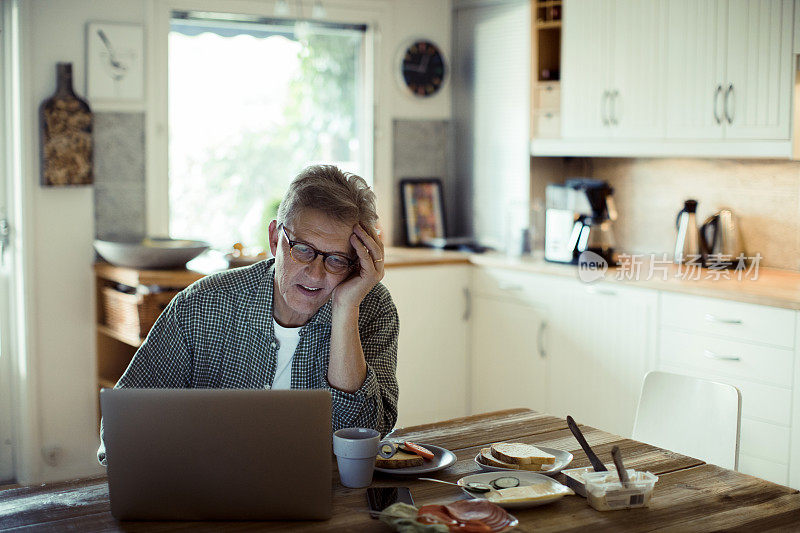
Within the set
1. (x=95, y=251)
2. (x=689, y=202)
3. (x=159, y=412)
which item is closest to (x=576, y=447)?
(x=159, y=412)

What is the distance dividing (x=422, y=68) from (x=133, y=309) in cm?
204

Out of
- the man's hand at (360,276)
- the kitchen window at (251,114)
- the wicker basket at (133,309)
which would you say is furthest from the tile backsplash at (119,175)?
the man's hand at (360,276)

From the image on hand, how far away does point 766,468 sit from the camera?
324cm

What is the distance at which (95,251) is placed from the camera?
3.99m

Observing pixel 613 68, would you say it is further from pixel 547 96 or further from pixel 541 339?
pixel 541 339

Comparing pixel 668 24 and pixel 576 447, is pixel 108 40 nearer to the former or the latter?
pixel 668 24

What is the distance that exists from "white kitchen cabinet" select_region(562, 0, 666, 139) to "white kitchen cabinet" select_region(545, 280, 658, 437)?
0.73 metres

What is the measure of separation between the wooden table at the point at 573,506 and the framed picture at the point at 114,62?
8.42 ft

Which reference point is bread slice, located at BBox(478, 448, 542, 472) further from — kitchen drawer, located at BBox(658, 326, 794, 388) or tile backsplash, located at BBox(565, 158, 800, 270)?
tile backsplash, located at BBox(565, 158, 800, 270)

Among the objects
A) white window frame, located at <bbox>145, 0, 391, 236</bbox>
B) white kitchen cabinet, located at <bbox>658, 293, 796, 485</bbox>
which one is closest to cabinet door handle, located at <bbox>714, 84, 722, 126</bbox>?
white kitchen cabinet, located at <bbox>658, 293, 796, 485</bbox>

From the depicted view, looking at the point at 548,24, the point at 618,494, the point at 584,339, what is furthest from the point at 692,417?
the point at 548,24

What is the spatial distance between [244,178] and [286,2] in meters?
0.86

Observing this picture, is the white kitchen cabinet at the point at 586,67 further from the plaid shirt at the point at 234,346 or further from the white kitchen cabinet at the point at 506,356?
the plaid shirt at the point at 234,346

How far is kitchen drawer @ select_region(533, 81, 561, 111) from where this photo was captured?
14.3 feet
